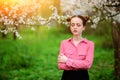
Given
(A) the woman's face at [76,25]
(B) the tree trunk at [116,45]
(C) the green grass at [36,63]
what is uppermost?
(A) the woman's face at [76,25]

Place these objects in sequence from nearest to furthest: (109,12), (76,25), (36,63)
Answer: (76,25), (109,12), (36,63)

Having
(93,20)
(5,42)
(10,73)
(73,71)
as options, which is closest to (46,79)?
(10,73)

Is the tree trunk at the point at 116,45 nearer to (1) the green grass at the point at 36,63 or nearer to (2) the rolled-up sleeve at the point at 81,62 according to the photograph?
(1) the green grass at the point at 36,63

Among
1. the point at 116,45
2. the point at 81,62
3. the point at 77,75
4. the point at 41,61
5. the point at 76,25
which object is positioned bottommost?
the point at 41,61

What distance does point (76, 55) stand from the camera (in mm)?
4117

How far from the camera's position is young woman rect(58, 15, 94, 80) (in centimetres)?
408

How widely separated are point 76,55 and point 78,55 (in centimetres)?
2

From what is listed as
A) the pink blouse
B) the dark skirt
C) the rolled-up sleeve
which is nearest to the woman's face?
the pink blouse

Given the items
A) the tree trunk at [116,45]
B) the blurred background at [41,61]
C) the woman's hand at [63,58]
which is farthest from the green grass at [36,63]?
the woman's hand at [63,58]

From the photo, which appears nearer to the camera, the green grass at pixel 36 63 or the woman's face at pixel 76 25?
the woman's face at pixel 76 25

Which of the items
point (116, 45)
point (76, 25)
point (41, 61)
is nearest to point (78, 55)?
point (76, 25)

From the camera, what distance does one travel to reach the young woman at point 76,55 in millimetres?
4082

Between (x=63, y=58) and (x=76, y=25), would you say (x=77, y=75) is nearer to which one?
(x=63, y=58)

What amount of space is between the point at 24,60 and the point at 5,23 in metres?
4.86
